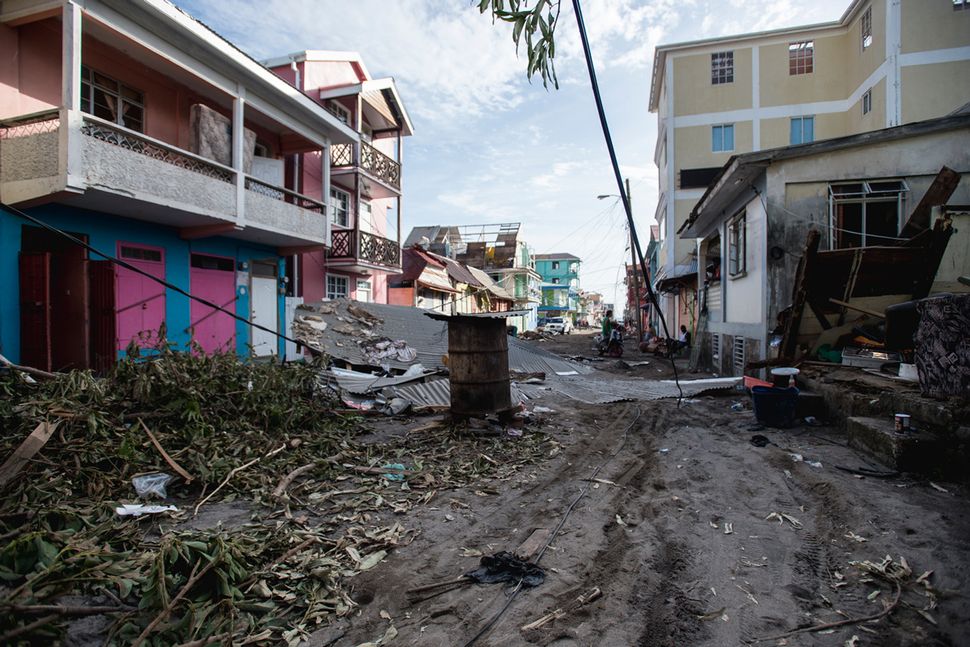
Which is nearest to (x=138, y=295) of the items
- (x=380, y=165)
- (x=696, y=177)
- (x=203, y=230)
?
(x=203, y=230)

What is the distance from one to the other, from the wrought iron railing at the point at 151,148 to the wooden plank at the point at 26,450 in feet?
19.8

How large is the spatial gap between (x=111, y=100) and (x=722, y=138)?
953 inches

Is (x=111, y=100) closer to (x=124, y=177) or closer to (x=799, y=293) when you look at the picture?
(x=124, y=177)

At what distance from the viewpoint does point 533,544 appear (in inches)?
128

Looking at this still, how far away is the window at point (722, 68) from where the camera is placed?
23531 mm

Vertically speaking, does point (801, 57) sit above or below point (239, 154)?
above

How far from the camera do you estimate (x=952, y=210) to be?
7.85 meters

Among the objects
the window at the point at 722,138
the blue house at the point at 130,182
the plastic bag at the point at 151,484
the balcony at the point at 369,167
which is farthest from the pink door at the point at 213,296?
the window at the point at 722,138

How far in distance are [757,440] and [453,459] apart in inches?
142

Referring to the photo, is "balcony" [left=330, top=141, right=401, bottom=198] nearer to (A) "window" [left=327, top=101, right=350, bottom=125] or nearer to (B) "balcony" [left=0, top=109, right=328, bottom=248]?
(A) "window" [left=327, top=101, right=350, bottom=125]

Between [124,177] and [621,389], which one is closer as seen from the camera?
[124,177]

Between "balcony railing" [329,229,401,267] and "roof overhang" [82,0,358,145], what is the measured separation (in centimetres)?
328

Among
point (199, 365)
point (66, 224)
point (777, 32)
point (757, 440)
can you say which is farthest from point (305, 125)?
point (777, 32)

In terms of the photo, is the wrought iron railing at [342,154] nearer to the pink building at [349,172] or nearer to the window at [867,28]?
the pink building at [349,172]
